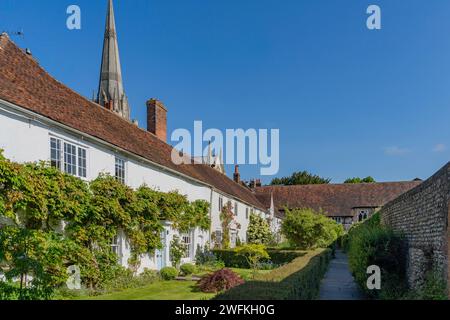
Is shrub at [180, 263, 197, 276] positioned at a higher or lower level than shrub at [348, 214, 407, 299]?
lower

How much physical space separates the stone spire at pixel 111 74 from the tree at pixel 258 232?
31.9 metres

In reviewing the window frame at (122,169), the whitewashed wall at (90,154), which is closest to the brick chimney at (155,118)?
the whitewashed wall at (90,154)

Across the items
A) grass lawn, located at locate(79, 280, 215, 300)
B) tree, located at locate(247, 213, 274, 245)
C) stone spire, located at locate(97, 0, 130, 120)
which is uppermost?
stone spire, located at locate(97, 0, 130, 120)

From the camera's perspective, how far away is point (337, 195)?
55094 mm

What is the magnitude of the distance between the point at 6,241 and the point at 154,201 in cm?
773

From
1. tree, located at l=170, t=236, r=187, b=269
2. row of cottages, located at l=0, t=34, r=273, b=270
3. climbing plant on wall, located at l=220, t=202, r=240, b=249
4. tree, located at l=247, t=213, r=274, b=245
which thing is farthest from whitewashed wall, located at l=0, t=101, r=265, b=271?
tree, located at l=247, t=213, r=274, b=245

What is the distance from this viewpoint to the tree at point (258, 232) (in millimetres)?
35469

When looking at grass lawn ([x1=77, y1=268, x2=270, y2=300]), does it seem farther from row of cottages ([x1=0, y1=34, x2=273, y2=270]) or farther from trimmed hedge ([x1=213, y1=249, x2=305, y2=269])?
trimmed hedge ([x1=213, y1=249, x2=305, y2=269])

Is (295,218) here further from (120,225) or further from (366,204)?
(366,204)

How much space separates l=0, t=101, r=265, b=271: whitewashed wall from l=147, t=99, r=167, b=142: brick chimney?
492 cm

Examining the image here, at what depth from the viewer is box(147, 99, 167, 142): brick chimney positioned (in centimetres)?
2499

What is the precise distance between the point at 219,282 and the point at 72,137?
7302mm
